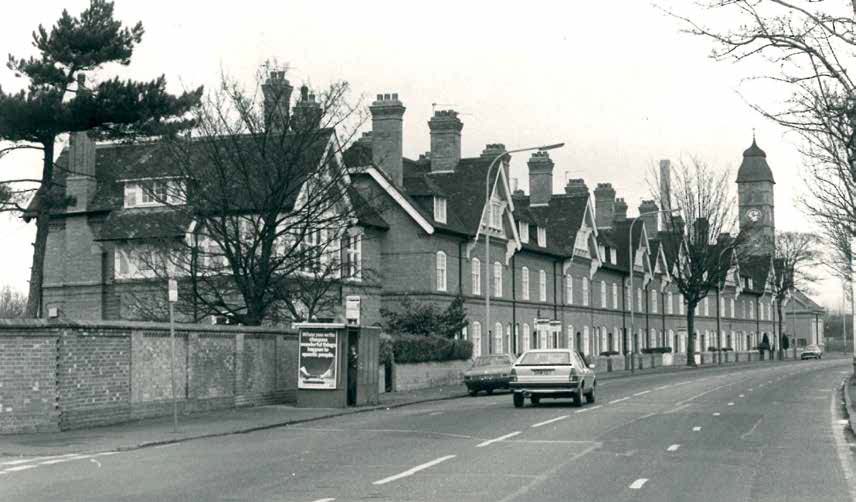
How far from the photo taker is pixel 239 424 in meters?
25.1

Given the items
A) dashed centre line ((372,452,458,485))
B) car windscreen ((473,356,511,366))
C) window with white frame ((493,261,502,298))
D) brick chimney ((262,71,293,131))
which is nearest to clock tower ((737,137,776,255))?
window with white frame ((493,261,502,298))

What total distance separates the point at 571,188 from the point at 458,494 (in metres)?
68.7

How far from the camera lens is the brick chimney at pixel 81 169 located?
49.5m

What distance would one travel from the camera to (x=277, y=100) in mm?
35062

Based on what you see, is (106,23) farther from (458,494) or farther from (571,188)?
(571,188)

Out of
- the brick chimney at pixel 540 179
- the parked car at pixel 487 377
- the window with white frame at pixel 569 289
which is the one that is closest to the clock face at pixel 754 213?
the brick chimney at pixel 540 179

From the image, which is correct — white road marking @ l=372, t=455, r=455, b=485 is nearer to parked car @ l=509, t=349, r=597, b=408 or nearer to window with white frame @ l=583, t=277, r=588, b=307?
parked car @ l=509, t=349, r=597, b=408

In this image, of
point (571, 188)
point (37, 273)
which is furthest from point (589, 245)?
point (37, 273)

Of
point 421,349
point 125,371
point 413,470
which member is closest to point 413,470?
point 413,470

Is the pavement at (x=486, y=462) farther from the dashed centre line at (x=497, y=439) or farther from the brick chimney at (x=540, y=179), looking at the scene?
the brick chimney at (x=540, y=179)

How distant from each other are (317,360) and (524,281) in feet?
119

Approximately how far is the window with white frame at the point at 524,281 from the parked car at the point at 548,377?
34.2m

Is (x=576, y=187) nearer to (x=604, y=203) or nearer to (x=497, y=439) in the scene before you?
(x=604, y=203)

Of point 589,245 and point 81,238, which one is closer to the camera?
point 81,238
